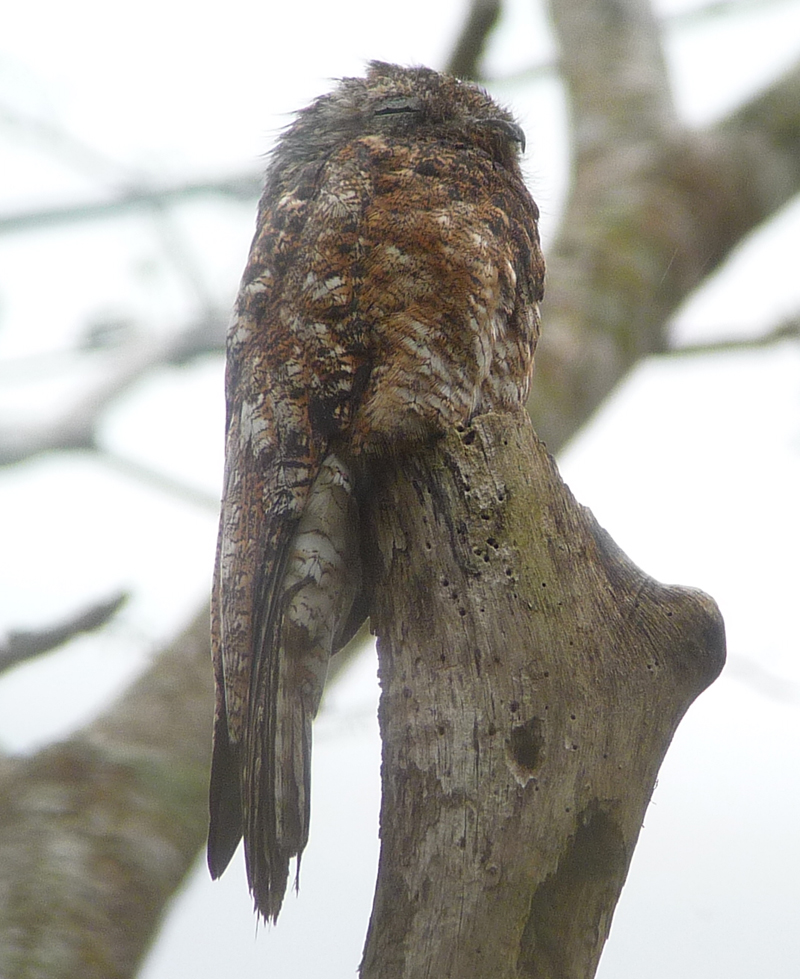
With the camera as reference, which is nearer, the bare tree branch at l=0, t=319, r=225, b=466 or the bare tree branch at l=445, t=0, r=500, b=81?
the bare tree branch at l=0, t=319, r=225, b=466

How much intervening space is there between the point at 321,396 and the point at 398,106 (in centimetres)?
102

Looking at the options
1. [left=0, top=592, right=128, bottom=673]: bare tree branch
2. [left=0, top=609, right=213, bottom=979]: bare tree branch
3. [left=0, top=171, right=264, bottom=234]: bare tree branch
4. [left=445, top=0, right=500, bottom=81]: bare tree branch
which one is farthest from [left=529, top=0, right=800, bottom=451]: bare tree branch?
[left=0, top=592, right=128, bottom=673]: bare tree branch

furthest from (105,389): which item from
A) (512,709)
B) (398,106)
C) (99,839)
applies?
(512,709)

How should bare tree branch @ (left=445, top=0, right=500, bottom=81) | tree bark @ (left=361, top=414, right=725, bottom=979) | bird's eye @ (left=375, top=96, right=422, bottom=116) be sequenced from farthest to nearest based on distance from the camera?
1. bare tree branch @ (left=445, top=0, right=500, bottom=81)
2. bird's eye @ (left=375, top=96, right=422, bottom=116)
3. tree bark @ (left=361, top=414, right=725, bottom=979)

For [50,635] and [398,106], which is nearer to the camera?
[50,635]

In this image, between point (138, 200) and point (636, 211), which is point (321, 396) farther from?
point (138, 200)

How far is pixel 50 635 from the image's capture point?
2234 mm

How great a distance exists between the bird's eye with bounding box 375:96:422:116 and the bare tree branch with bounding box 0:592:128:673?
140 cm

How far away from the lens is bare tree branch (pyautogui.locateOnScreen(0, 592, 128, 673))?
7.29 feet

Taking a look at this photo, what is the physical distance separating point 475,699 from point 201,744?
105 inches

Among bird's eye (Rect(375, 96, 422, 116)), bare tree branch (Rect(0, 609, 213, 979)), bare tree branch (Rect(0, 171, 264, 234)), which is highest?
bare tree branch (Rect(0, 171, 264, 234))

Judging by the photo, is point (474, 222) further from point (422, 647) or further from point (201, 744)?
point (201, 744)

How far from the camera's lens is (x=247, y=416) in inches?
83.6

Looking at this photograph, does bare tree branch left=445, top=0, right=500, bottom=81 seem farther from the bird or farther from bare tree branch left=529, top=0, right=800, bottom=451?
the bird
